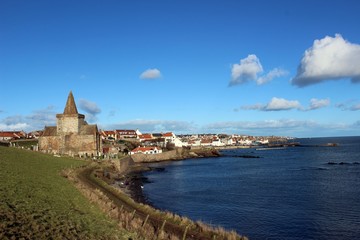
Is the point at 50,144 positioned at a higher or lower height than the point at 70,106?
lower

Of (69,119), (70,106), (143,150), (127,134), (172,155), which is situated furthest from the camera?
(127,134)

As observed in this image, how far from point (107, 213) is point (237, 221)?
15221mm

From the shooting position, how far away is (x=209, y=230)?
26.2 meters

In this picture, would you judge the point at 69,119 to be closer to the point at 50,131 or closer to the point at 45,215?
the point at 50,131

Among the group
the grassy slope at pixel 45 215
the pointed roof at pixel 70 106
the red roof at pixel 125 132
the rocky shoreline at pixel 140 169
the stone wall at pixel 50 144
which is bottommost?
the rocky shoreline at pixel 140 169

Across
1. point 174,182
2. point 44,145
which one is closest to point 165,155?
point 44,145

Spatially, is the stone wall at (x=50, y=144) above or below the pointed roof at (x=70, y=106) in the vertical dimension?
below

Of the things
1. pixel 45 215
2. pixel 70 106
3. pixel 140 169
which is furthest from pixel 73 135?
pixel 45 215

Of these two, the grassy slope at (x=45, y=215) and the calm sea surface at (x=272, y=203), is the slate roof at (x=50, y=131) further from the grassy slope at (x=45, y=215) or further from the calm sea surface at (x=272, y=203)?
the grassy slope at (x=45, y=215)

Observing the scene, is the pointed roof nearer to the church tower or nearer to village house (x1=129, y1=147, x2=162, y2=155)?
the church tower

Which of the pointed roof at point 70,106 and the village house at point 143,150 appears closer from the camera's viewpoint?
the pointed roof at point 70,106

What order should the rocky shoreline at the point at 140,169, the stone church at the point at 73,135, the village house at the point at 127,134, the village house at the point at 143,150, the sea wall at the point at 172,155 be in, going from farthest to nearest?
the village house at the point at 127,134 < the village house at the point at 143,150 < the sea wall at the point at 172,155 < the stone church at the point at 73,135 < the rocky shoreline at the point at 140,169

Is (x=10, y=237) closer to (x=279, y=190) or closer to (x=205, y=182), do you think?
(x=279, y=190)

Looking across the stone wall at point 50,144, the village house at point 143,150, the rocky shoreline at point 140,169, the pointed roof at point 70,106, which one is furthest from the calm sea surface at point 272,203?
the village house at point 143,150
